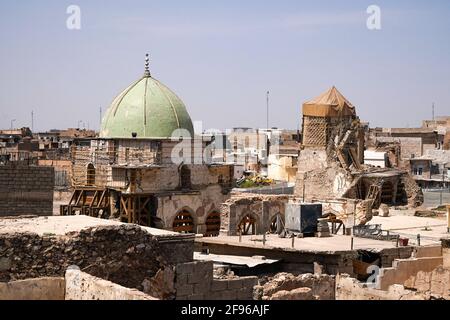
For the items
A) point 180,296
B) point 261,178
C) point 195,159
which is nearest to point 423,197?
point 261,178

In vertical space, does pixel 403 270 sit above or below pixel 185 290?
below

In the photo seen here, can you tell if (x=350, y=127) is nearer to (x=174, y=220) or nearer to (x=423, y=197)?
(x=423, y=197)

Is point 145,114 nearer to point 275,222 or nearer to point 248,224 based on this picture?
point 248,224

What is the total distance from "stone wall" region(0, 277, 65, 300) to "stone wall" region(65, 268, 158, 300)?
0.14 metres

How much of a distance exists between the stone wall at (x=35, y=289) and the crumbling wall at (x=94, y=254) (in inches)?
19.9

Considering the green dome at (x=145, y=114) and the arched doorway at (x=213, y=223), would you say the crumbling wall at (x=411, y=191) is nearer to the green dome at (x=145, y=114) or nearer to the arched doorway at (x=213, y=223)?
the arched doorway at (x=213, y=223)

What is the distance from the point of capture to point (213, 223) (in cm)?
2781

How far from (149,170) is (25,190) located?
768 cm

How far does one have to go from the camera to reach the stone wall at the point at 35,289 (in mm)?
10516

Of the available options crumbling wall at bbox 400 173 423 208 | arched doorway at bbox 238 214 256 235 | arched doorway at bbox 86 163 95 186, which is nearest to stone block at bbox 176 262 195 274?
arched doorway at bbox 238 214 256 235

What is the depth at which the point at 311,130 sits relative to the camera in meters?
40.7

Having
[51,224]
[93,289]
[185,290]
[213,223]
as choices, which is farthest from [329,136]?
[93,289]

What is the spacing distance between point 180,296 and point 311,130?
29035 mm

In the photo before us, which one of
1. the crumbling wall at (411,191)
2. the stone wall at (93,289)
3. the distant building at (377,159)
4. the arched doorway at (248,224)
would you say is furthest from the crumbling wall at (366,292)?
the distant building at (377,159)
